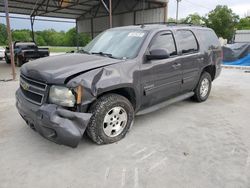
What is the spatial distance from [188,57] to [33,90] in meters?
3.10

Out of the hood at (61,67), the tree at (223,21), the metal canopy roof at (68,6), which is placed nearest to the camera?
the hood at (61,67)

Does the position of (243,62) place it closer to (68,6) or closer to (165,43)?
(165,43)

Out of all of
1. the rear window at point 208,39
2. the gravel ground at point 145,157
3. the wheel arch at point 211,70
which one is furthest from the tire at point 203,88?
the gravel ground at point 145,157

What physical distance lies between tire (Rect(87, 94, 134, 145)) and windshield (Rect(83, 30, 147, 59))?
792mm

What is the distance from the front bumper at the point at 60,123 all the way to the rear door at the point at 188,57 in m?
2.50

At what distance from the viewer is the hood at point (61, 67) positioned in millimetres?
2826

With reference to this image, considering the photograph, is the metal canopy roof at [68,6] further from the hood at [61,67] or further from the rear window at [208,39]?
the hood at [61,67]

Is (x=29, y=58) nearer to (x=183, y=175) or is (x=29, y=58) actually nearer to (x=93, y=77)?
(x=93, y=77)

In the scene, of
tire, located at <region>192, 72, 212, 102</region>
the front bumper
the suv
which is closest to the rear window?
the suv

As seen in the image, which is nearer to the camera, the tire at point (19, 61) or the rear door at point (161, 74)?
the rear door at point (161, 74)

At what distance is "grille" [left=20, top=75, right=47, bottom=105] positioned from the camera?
290cm

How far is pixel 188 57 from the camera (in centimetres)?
456

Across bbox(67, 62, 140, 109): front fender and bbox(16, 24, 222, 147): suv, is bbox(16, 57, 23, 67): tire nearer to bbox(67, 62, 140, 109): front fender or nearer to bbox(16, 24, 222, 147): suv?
bbox(16, 24, 222, 147): suv

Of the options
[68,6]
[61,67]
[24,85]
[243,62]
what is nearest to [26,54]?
[68,6]
